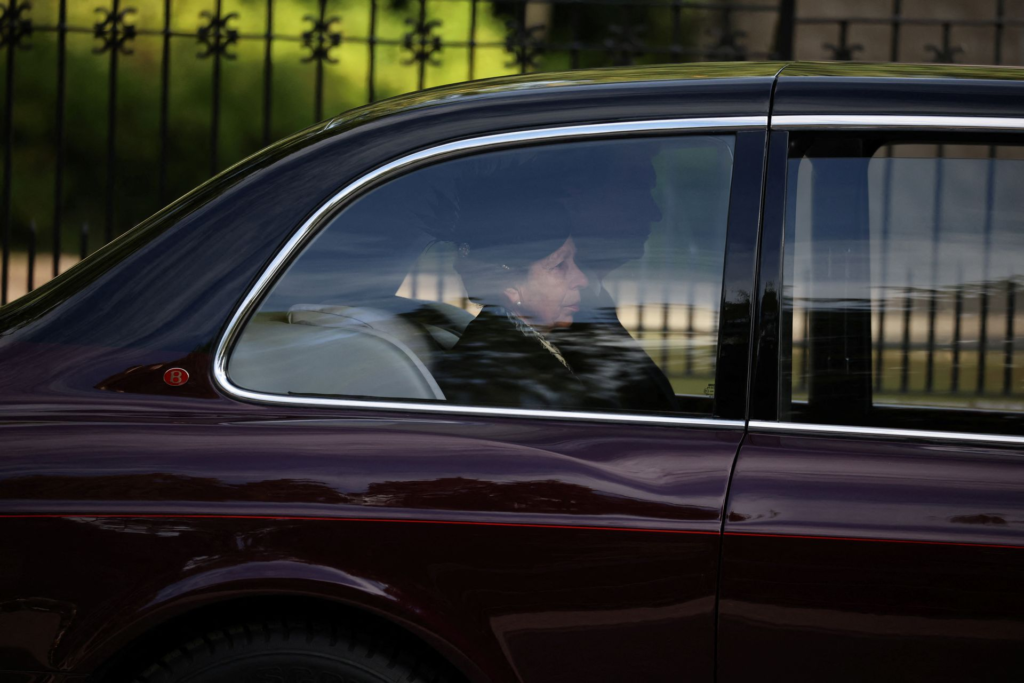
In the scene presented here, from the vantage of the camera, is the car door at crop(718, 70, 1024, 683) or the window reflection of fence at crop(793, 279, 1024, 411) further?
the window reflection of fence at crop(793, 279, 1024, 411)

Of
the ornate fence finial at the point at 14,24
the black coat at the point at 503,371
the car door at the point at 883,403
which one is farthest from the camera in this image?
the ornate fence finial at the point at 14,24

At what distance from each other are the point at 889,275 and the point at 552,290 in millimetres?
573

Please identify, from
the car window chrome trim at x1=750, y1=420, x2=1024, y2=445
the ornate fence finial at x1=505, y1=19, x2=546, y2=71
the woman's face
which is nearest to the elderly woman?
A: the woman's face

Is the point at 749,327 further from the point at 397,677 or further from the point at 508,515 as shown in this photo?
the point at 397,677

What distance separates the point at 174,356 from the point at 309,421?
267 millimetres

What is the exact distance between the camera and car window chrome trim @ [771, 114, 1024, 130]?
70.0 inches

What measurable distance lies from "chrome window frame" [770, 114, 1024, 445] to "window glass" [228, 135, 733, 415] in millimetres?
129

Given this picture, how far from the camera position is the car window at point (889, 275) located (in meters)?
1.79

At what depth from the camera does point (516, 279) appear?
6.15 feet

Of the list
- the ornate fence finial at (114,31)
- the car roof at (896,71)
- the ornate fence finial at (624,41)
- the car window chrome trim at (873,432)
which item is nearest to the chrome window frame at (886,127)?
the car window chrome trim at (873,432)

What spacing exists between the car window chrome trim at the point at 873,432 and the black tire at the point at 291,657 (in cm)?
69

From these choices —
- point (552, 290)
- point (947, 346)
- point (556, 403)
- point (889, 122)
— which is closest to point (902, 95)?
point (889, 122)

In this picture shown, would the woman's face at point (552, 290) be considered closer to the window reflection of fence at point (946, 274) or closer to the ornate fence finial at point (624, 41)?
the window reflection of fence at point (946, 274)

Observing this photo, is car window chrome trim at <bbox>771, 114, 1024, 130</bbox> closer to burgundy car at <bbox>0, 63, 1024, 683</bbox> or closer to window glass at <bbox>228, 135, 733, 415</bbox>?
burgundy car at <bbox>0, 63, 1024, 683</bbox>
